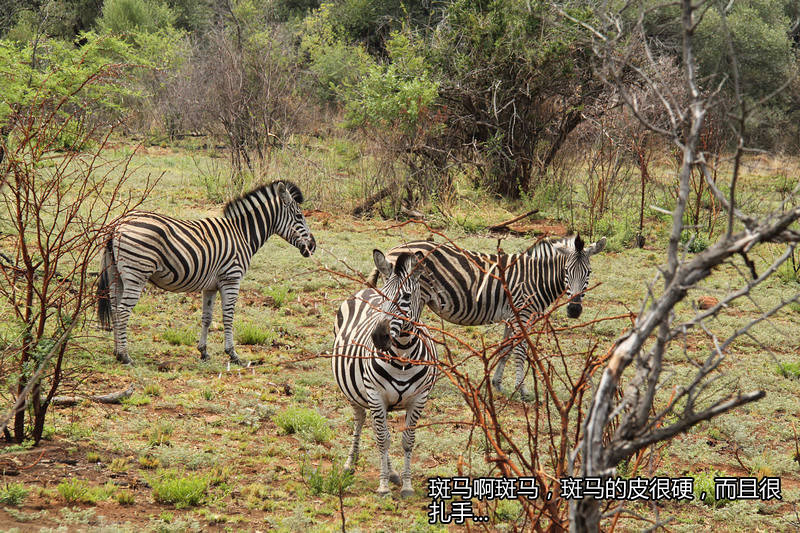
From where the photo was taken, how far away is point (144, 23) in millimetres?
27406

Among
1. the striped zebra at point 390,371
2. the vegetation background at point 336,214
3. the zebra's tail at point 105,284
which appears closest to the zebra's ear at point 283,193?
the vegetation background at point 336,214

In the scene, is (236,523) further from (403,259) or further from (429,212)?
(429,212)

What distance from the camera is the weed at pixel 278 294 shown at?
9.20m

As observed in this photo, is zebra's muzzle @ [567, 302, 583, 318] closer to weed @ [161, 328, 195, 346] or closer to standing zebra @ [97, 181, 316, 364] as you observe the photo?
standing zebra @ [97, 181, 316, 364]

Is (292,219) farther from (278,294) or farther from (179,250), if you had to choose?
(179,250)

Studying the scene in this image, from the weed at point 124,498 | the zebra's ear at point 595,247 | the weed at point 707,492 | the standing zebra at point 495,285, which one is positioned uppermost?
the zebra's ear at point 595,247

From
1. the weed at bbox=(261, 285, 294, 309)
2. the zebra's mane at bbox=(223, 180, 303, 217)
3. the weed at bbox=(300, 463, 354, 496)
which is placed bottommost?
the weed at bbox=(300, 463, 354, 496)

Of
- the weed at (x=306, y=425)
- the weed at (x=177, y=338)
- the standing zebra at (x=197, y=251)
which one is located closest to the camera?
the weed at (x=306, y=425)

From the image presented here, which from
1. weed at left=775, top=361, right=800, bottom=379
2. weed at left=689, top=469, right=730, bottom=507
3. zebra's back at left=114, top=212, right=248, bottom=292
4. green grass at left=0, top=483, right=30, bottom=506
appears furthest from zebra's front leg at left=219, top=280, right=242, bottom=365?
weed at left=775, top=361, right=800, bottom=379

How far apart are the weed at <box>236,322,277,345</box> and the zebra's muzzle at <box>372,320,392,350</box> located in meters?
3.61

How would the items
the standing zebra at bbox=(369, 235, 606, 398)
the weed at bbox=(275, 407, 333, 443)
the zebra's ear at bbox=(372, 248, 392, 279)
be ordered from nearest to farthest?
the zebra's ear at bbox=(372, 248, 392, 279) → the weed at bbox=(275, 407, 333, 443) → the standing zebra at bbox=(369, 235, 606, 398)

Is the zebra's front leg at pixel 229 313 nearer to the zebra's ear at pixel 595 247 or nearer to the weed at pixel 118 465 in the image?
the weed at pixel 118 465

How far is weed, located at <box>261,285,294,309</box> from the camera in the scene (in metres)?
9.20

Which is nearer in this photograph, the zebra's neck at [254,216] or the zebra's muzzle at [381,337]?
the zebra's muzzle at [381,337]
